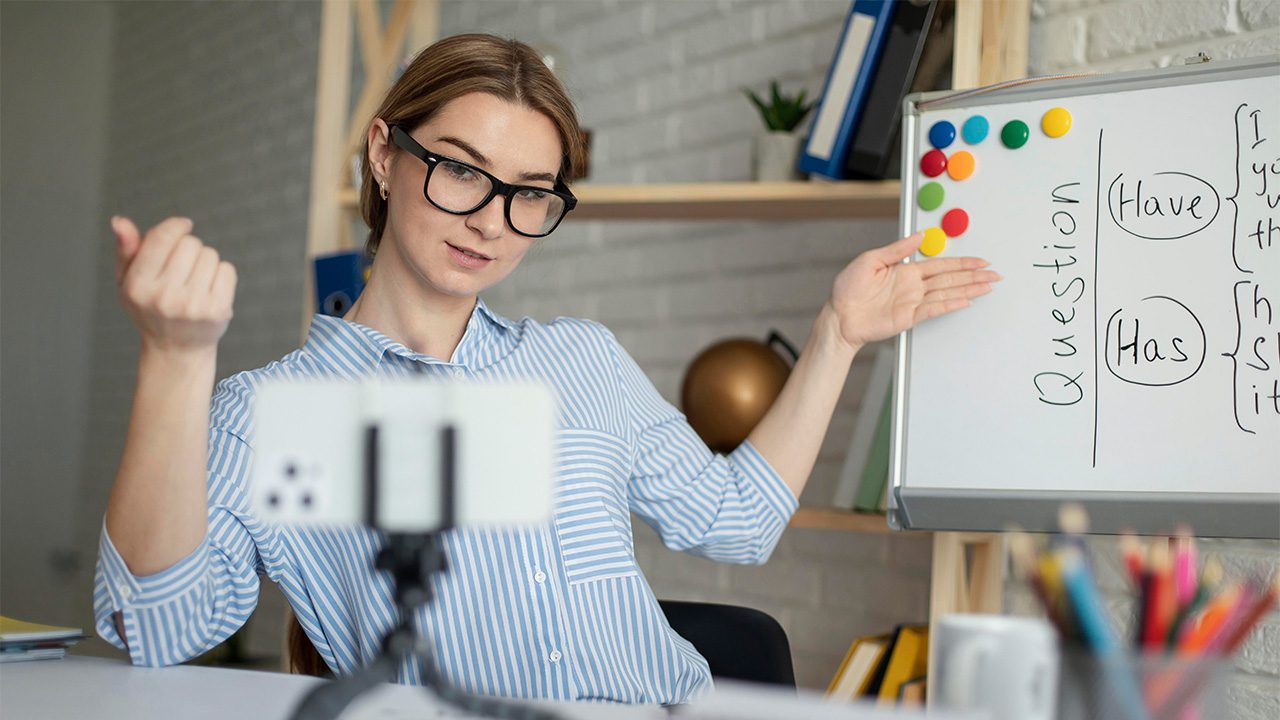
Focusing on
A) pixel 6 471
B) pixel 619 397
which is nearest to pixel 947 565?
pixel 619 397

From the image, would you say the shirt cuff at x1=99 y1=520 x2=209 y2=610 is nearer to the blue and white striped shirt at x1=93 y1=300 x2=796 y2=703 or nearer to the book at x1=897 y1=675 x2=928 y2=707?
the blue and white striped shirt at x1=93 y1=300 x2=796 y2=703

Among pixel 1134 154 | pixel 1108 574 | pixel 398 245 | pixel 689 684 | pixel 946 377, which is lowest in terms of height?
pixel 689 684

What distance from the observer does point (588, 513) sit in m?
1.33

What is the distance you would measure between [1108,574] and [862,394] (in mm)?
532

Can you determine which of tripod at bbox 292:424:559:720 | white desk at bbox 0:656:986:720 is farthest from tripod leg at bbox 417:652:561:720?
white desk at bbox 0:656:986:720

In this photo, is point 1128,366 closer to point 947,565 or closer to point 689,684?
point 947,565

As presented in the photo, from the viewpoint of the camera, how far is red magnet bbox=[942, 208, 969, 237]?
1.45 meters

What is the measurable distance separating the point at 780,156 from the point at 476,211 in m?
0.69

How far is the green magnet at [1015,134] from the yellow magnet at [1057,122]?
0.02 m

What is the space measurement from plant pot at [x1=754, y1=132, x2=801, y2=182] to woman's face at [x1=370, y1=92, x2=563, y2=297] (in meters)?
0.56

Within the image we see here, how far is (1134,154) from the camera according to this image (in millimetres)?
1350

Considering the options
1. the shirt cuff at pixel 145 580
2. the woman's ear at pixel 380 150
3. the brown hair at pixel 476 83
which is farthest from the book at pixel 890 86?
the shirt cuff at pixel 145 580

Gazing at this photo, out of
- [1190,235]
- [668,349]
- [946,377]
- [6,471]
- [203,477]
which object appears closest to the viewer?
[203,477]

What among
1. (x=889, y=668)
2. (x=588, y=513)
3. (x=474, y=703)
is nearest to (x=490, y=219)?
(x=588, y=513)
